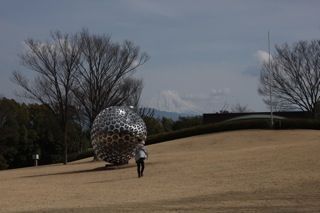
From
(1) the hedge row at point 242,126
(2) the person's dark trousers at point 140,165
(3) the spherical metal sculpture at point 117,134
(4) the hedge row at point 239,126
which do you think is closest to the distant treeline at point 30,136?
(4) the hedge row at point 239,126

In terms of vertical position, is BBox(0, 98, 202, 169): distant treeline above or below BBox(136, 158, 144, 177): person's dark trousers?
above

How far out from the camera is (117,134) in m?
23.2

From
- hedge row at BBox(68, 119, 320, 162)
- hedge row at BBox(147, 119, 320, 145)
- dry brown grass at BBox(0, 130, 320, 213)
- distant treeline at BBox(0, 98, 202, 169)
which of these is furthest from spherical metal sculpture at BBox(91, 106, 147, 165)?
distant treeline at BBox(0, 98, 202, 169)

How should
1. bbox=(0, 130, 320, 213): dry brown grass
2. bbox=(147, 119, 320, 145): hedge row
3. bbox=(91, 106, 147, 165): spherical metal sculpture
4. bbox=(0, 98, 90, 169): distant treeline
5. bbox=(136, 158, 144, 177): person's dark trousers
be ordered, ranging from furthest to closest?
bbox=(0, 98, 90, 169): distant treeline → bbox=(147, 119, 320, 145): hedge row → bbox=(91, 106, 147, 165): spherical metal sculpture → bbox=(136, 158, 144, 177): person's dark trousers → bbox=(0, 130, 320, 213): dry brown grass

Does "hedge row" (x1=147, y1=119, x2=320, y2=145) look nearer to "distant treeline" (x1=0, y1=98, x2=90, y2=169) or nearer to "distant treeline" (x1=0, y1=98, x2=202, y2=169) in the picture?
"distant treeline" (x1=0, y1=98, x2=202, y2=169)

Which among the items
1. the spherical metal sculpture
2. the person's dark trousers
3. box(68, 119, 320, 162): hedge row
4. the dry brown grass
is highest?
box(68, 119, 320, 162): hedge row

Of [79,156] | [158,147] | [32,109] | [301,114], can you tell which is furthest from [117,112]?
[32,109]

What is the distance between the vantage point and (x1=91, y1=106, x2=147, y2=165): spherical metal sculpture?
2319 centimetres

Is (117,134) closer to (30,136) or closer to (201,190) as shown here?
(201,190)

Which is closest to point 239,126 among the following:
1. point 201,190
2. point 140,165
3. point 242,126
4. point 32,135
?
point 242,126

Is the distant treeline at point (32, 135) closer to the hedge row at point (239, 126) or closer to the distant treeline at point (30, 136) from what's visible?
the distant treeline at point (30, 136)

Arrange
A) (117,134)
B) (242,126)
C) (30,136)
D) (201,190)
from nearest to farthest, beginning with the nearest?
(201,190) < (117,134) < (242,126) < (30,136)

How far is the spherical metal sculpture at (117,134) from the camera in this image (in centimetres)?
2319

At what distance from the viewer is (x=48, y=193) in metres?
15.7
